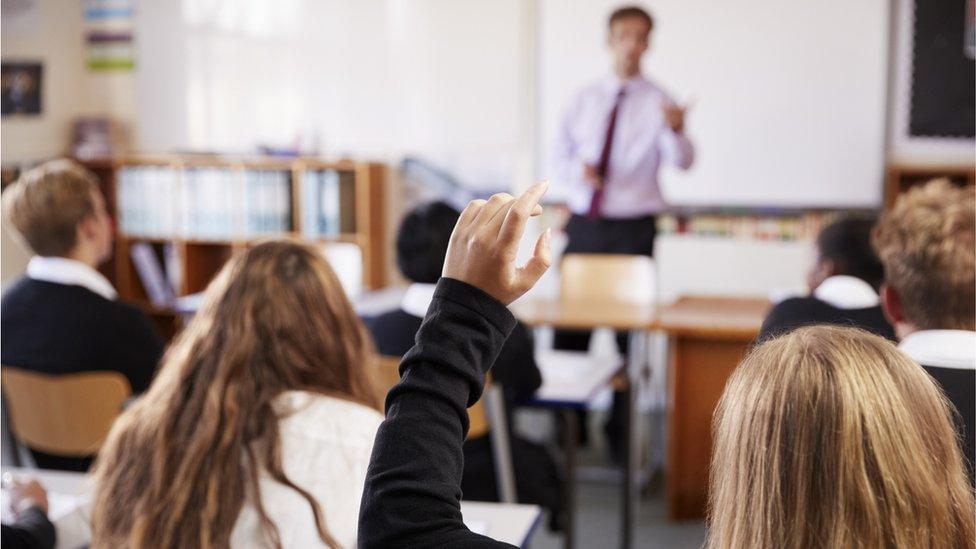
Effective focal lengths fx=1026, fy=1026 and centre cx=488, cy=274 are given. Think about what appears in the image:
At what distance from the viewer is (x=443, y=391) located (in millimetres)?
773

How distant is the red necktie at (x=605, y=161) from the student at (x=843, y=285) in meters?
1.95

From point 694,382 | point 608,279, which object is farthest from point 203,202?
point 694,382

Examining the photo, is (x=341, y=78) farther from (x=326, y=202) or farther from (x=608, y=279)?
(x=608, y=279)

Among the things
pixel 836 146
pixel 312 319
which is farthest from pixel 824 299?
pixel 836 146

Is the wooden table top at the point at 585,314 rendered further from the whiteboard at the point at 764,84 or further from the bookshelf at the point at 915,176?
the bookshelf at the point at 915,176

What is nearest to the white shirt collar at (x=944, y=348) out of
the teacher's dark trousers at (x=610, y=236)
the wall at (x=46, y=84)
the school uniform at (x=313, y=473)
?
the school uniform at (x=313, y=473)

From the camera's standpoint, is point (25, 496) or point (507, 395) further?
point (507, 395)

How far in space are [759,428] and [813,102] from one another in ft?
14.5

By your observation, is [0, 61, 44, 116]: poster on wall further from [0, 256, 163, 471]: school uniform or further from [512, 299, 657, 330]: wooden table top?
[512, 299, 657, 330]: wooden table top

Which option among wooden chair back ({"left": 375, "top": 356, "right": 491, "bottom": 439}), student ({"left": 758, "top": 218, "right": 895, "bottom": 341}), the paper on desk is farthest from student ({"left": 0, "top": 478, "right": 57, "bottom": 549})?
student ({"left": 758, "top": 218, "right": 895, "bottom": 341})

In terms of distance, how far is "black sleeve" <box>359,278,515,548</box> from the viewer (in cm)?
77

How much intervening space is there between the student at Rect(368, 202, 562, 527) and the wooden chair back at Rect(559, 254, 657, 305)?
123 centimetres

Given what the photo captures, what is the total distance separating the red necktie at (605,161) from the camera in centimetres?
468

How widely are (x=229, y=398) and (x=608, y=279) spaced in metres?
2.79
